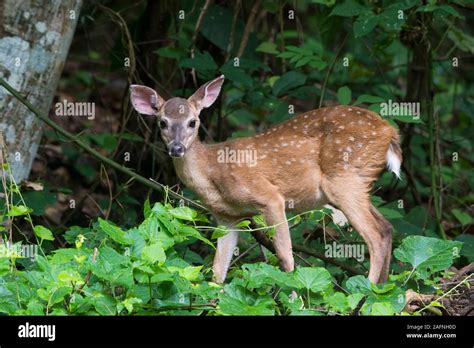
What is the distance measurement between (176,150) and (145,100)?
0.59m

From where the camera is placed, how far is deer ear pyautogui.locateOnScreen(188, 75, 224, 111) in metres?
7.07

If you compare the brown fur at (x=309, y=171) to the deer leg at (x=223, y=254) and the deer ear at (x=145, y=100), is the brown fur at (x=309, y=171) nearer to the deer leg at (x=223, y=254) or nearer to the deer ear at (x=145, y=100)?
the deer leg at (x=223, y=254)

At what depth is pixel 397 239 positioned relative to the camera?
7395 mm

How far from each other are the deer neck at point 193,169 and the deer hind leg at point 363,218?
827mm

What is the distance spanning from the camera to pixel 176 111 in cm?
686

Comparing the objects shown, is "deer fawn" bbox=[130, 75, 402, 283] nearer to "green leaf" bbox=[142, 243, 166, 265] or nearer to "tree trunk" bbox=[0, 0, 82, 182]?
"tree trunk" bbox=[0, 0, 82, 182]

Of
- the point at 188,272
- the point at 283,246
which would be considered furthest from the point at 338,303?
the point at 283,246

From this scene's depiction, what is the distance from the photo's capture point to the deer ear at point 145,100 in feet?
23.0

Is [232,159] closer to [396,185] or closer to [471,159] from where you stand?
[396,185]

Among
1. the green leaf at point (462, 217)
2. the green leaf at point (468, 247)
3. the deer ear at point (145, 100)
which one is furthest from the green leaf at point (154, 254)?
the green leaf at point (462, 217)

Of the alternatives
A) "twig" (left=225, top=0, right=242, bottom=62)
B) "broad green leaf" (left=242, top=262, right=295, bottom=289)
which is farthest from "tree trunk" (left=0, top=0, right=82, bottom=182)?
"broad green leaf" (left=242, top=262, right=295, bottom=289)

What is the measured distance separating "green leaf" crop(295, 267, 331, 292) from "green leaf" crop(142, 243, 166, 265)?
686 millimetres
